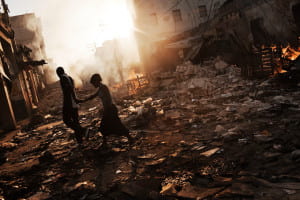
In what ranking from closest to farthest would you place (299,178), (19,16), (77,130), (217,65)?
(299,178)
(77,130)
(217,65)
(19,16)

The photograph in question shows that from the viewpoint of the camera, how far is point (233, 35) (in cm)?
1692

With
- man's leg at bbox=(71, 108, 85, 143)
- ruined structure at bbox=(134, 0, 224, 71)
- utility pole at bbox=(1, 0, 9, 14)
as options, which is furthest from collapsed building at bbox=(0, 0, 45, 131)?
ruined structure at bbox=(134, 0, 224, 71)

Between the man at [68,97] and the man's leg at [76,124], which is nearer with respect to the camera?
the man at [68,97]

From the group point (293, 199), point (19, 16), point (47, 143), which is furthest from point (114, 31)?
point (293, 199)

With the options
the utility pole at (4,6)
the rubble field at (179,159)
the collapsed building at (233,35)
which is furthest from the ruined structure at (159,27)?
the rubble field at (179,159)

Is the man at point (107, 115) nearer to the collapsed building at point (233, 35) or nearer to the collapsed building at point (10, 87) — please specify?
the collapsed building at point (10, 87)

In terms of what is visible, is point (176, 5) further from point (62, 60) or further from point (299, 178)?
point (62, 60)

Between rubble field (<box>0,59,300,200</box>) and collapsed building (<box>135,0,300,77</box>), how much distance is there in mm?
4100

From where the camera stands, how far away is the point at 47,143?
6.73m

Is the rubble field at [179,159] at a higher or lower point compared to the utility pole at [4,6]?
lower

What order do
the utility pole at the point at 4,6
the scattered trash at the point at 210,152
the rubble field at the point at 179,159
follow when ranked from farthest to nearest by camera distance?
the utility pole at the point at 4,6, the scattered trash at the point at 210,152, the rubble field at the point at 179,159

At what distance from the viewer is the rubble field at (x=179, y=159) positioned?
293cm

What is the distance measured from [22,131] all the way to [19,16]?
32250mm

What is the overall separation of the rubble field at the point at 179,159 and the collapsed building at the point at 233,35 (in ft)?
13.5
